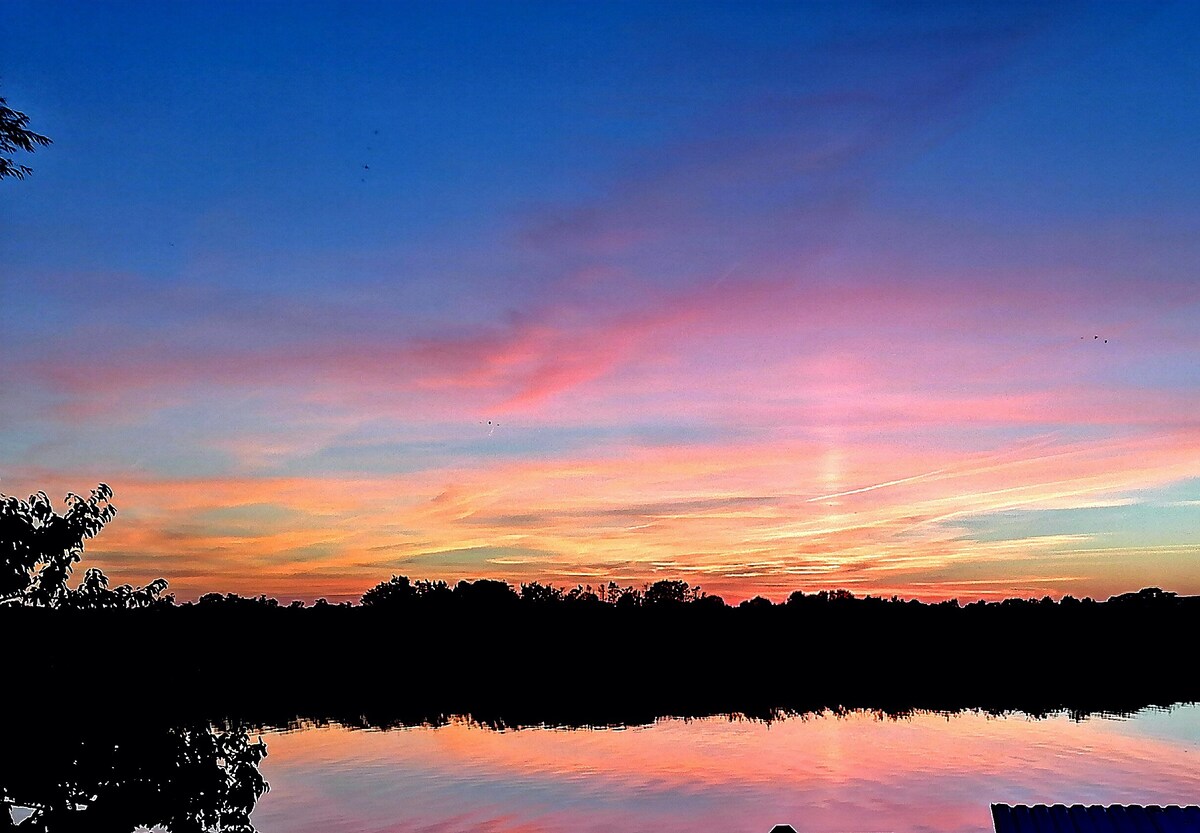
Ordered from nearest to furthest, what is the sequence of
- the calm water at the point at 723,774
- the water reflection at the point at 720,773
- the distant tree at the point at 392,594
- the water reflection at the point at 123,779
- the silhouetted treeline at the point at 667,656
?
the water reflection at the point at 123,779
the water reflection at the point at 720,773
the calm water at the point at 723,774
the silhouetted treeline at the point at 667,656
the distant tree at the point at 392,594

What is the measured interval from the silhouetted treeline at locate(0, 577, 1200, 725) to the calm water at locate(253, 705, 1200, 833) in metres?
8.89

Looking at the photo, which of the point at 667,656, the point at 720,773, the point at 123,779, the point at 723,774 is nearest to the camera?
the point at 123,779

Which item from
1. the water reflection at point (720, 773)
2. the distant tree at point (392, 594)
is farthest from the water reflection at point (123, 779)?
the distant tree at point (392, 594)

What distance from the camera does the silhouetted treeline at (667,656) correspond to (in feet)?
256

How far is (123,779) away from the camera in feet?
47.6

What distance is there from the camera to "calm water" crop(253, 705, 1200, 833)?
3850 cm

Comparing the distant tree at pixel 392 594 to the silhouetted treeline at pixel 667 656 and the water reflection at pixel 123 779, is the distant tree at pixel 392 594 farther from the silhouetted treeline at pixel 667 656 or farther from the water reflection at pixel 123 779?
the water reflection at pixel 123 779

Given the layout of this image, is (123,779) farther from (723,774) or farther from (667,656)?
(667,656)

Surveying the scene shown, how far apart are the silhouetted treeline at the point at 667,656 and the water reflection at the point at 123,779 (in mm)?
50482

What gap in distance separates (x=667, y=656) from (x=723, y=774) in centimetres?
7563

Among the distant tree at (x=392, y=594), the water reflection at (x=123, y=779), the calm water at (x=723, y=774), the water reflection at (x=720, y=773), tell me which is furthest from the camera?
the distant tree at (x=392, y=594)

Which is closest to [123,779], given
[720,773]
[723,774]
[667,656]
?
[723,774]

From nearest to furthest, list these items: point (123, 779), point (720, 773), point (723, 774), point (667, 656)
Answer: point (123, 779)
point (723, 774)
point (720, 773)
point (667, 656)

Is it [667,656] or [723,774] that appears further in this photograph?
[667,656]
